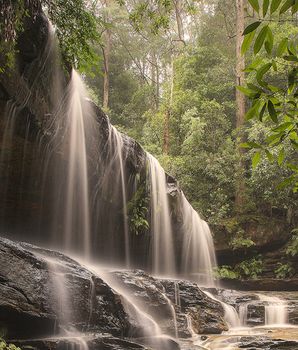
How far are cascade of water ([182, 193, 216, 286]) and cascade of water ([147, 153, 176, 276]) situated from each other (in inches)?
33.3

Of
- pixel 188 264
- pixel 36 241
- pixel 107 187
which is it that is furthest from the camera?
pixel 188 264

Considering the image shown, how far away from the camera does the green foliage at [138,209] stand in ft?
36.6

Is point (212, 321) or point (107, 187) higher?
point (107, 187)

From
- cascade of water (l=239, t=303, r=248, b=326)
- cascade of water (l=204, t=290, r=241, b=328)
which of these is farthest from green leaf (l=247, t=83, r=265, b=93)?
cascade of water (l=239, t=303, r=248, b=326)

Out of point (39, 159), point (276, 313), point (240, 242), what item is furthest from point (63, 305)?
point (240, 242)

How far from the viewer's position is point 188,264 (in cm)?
1446

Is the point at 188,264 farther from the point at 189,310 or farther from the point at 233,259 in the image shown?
the point at 189,310

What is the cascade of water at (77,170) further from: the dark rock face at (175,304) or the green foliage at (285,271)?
the green foliage at (285,271)

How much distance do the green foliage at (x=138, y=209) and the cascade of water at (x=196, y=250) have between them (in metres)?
2.61

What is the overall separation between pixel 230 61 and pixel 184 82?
3219mm

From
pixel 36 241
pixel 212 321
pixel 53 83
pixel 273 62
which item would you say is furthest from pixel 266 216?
pixel 273 62

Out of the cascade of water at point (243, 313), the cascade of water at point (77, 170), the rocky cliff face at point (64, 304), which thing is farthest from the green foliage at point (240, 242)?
the rocky cliff face at point (64, 304)

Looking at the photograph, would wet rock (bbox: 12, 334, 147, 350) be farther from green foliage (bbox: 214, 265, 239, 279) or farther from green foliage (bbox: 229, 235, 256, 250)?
green foliage (bbox: 229, 235, 256, 250)

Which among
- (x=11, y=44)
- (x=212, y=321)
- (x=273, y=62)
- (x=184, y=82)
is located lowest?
(x=212, y=321)
